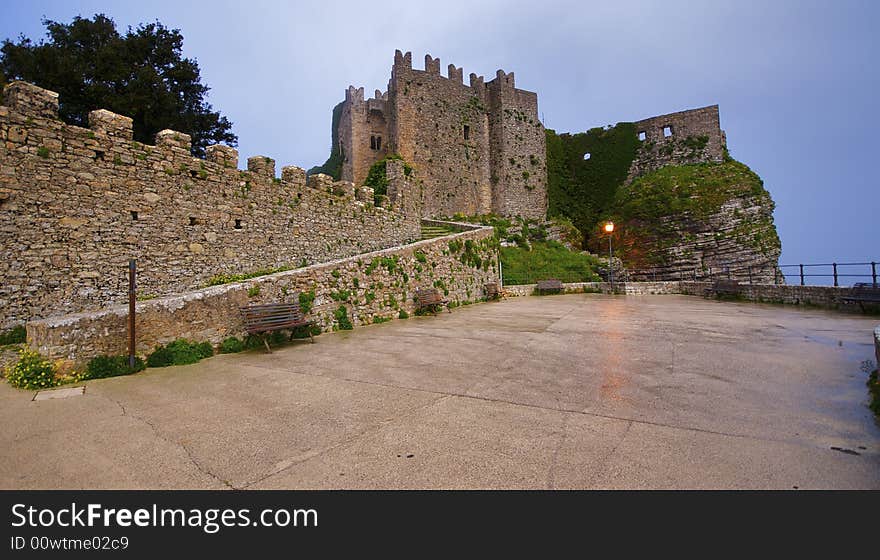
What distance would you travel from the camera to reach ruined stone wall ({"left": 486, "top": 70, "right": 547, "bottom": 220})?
31312 mm

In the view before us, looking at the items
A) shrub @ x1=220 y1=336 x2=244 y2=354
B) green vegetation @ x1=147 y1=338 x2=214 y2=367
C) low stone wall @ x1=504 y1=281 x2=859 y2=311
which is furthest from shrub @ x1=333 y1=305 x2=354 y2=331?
low stone wall @ x1=504 y1=281 x2=859 y2=311

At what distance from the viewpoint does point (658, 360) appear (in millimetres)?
6094

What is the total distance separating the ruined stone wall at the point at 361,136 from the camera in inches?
1234

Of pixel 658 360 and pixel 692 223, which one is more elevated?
pixel 692 223

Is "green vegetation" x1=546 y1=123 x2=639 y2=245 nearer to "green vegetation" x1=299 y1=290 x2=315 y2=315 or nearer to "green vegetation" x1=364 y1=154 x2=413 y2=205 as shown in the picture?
"green vegetation" x1=364 y1=154 x2=413 y2=205

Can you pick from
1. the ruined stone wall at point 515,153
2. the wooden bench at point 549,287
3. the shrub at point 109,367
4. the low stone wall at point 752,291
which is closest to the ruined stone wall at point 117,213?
the shrub at point 109,367

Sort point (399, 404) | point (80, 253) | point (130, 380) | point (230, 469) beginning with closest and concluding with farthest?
point (230, 469)
point (399, 404)
point (130, 380)
point (80, 253)

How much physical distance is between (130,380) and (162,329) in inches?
43.2

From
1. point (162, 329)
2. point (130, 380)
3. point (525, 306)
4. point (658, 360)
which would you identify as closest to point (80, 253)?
point (162, 329)

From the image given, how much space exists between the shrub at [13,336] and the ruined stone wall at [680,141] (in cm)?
3513

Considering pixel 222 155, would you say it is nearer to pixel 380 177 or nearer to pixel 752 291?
pixel 380 177

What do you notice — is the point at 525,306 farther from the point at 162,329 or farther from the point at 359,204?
the point at 162,329

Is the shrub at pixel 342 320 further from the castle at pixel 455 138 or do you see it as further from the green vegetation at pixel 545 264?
the castle at pixel 455 138

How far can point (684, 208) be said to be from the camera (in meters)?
24.6
